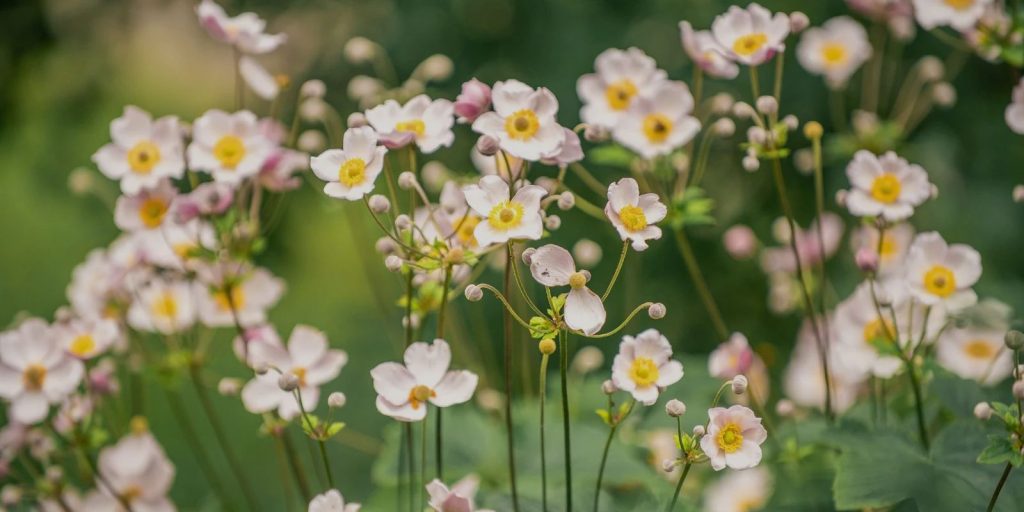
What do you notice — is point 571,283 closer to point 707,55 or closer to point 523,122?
point 523,122

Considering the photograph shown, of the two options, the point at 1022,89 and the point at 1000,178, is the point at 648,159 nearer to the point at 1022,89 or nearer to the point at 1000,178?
the point at 1022,89

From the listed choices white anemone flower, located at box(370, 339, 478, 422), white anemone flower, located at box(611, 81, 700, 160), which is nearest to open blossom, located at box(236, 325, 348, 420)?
white anemone flower, located at box(370, 339, 478, 422)

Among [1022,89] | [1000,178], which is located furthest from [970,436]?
[1000,178]

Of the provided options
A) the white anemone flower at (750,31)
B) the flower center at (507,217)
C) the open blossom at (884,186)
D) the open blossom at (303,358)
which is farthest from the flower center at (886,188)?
the open blossom at (303,358)

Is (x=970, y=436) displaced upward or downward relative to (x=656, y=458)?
upward

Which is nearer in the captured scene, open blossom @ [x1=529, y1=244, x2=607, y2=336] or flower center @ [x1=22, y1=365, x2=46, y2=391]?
open blossom @ [x1=529, y1=244, x2=607, y2=336]

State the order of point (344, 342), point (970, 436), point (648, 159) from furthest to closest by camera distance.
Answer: point (344, 342) < point (648, 159) < point (970, 436)

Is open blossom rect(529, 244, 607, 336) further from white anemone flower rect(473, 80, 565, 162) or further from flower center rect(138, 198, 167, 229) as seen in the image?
flower center rect(138, 198, 167, 229)
